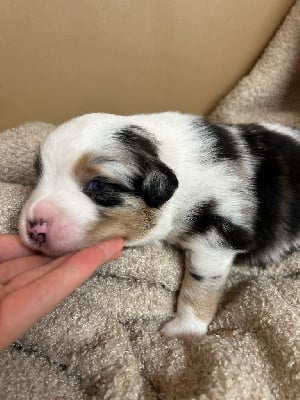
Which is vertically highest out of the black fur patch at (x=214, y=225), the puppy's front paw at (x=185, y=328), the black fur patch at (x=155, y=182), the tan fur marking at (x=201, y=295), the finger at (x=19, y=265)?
the black fur patch at (x=155, y=182)

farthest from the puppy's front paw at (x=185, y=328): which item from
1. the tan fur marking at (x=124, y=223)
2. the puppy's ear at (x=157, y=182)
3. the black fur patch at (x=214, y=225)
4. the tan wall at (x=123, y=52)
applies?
the tan wall at (x=123, y=52)

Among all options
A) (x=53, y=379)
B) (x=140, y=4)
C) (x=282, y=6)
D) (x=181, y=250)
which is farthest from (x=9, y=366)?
(x=282, y=6)

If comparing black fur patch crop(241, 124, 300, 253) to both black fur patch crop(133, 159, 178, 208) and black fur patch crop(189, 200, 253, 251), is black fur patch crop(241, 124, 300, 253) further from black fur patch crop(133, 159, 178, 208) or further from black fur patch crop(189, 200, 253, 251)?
black fur patch crop(133, 159, 178, 208)

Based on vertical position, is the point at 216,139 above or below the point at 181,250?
above

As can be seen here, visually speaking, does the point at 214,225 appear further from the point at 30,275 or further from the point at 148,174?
the point at 30,275

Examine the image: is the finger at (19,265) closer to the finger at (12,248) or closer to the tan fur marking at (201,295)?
the finger at (12,248)

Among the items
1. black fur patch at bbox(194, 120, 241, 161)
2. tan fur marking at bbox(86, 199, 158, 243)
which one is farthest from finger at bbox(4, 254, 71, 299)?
black fur patch at bbox(194, 120, 241, 161)

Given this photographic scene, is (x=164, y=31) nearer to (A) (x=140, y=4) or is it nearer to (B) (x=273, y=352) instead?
(A) (x=140, y=4)
